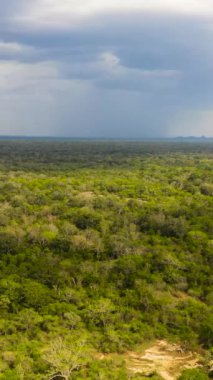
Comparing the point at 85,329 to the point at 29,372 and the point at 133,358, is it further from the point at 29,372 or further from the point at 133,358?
the point at 29,372

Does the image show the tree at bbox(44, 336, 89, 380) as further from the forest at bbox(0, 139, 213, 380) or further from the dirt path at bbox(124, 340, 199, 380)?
the dirt path at bbox(124, 340, 199, 380)

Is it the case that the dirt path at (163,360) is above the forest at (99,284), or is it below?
below

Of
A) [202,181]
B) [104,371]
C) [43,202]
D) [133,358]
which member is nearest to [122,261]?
[133,358]

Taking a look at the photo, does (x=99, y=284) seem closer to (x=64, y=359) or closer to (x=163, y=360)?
(x=163, y=360)

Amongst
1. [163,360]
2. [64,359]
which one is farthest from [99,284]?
[64,359]

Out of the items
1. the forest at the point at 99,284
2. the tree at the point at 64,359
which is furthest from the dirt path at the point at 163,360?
the tree at the point at 64,359

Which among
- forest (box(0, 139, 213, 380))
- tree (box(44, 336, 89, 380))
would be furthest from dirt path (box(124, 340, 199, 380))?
tree (box(44, 336, 89, 380))

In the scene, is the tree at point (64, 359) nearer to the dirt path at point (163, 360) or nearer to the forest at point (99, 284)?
the forest at point (99, 284)

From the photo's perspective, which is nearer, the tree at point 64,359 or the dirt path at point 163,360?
the tree at point 64,359
